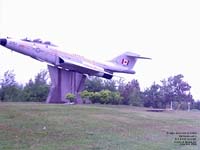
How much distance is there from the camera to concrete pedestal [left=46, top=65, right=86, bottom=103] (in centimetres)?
2922

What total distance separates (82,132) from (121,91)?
29.0 m

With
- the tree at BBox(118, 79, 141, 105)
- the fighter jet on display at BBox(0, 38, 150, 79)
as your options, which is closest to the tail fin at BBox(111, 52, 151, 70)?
the fighter jet on display at BBox(0, 38, 150, 79)

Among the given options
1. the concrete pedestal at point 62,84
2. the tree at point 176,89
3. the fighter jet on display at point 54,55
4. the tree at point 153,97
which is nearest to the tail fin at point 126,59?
the fighter jet on display at point 54,55

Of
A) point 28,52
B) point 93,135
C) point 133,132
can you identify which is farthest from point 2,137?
point 28,52

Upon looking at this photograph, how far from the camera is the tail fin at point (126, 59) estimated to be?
3381 cm

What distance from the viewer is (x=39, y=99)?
38.9 m

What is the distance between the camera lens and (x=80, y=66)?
29578mm

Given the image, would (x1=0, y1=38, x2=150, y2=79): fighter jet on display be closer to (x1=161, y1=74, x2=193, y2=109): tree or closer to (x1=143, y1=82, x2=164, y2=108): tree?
(x1=143, y1=82, x2=164, y2=108): tree

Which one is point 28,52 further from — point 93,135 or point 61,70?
point 93,135

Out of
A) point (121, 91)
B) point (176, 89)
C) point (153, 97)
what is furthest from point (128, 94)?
point (176, 89)

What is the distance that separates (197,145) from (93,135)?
12.0 feet

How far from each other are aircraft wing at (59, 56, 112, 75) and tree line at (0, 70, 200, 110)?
2.00 metres

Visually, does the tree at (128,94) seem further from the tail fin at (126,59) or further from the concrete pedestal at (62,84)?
the concrete pedestal at (62,84)

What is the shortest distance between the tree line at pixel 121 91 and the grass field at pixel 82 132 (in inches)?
542
